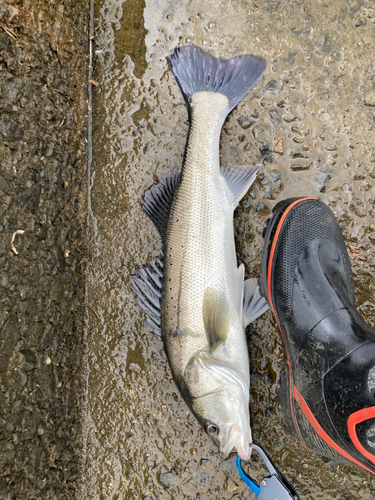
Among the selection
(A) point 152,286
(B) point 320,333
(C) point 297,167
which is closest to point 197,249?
(A) point 152,286

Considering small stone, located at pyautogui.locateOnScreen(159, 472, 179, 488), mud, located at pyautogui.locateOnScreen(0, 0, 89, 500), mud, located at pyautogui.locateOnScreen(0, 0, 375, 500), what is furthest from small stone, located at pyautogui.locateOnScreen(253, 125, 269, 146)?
small stone, located at pyautogui.locateOnScreen(159, 472, 179, 488)

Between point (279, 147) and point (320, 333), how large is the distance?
133cm

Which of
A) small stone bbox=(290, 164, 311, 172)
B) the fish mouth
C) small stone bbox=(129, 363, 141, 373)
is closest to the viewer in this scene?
the fish mouth

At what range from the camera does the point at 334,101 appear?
244 centimetres

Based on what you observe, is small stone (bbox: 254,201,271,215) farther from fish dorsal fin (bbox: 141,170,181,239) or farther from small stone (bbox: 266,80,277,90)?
small stone (bbox: 266,80,277,90)

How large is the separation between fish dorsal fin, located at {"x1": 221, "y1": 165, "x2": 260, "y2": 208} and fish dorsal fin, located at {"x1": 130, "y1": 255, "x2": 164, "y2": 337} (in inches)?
26.3

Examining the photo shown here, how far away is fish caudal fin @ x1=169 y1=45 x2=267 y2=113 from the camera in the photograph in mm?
2346

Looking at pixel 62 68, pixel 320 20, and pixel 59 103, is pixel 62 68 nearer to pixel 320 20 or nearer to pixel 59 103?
pixel 59 103

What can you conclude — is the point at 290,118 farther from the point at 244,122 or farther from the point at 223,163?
the point at 223,163

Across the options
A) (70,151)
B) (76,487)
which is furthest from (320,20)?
(76,487)

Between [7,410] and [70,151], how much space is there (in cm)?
178

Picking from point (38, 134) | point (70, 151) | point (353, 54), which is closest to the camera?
point (38, 134)

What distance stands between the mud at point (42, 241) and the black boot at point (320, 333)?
4.84ft

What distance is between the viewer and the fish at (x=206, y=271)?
6.71ft
